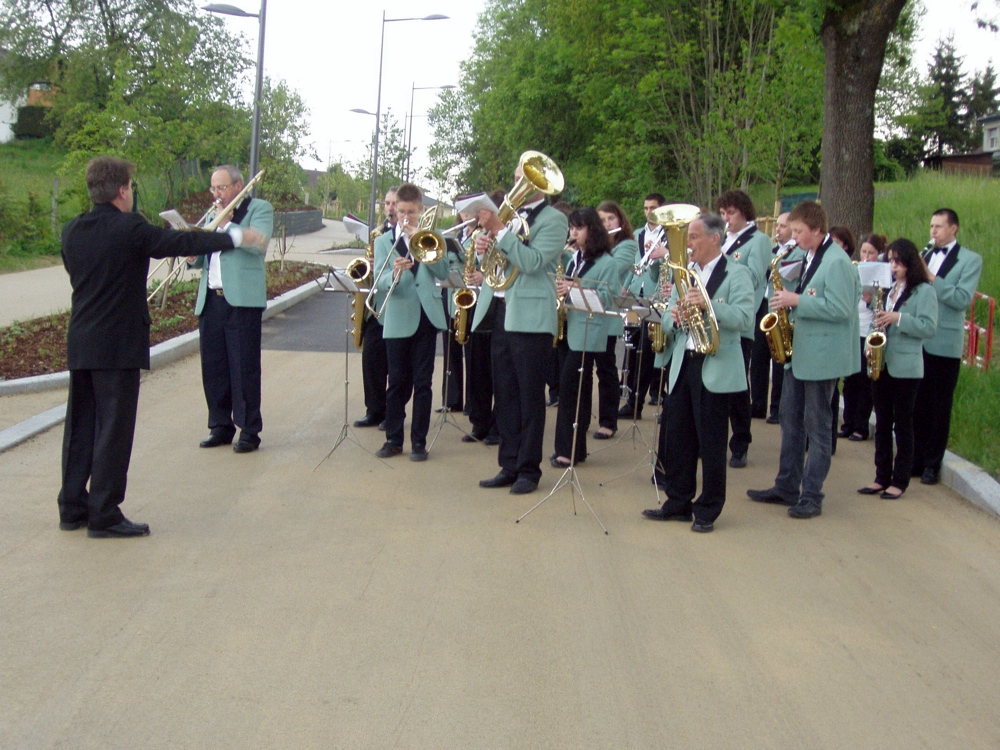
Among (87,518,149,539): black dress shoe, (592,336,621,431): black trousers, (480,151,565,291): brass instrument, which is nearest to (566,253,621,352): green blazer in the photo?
(592,336,621,431): black trousers

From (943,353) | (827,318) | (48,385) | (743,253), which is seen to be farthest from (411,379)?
(943,353)

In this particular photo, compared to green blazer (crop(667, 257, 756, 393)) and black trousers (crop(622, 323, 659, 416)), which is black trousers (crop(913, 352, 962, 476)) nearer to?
green blazer (crop(667, 257, 756, 393))

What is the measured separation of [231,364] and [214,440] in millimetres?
605

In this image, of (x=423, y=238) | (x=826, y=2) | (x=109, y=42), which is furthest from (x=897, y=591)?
(x=109, y=42)

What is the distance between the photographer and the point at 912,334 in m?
Answer: 7.55

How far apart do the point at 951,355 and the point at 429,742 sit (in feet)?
18.7

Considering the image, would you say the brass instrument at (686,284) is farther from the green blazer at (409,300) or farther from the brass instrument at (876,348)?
the green blazer at (409,300)

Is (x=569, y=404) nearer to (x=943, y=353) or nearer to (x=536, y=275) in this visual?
(x=536, y=275)

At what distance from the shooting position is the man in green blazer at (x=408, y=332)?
840 cm

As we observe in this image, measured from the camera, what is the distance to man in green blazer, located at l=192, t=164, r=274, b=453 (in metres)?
8.37

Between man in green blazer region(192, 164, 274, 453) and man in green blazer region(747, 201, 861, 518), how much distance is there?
13.0ft

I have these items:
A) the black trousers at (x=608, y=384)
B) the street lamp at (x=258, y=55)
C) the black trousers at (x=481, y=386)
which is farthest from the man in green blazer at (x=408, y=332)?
the street lamp at (x=258, y=55)

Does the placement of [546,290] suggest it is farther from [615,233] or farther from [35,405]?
[35,405]

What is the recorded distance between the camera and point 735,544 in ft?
21.2
